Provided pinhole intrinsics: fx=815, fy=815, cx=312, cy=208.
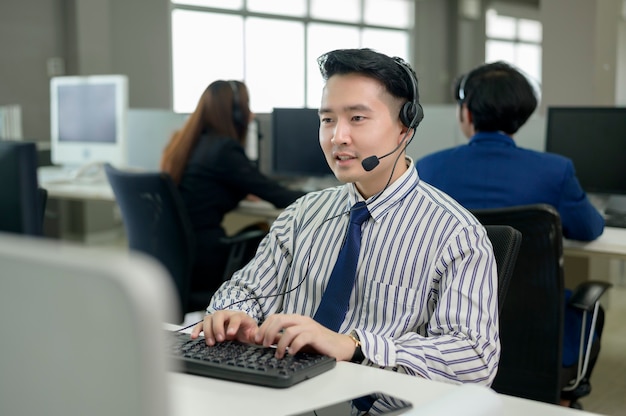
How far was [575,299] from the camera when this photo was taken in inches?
85.0

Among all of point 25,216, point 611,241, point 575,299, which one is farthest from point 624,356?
point 25,216

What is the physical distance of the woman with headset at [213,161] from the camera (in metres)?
3.33

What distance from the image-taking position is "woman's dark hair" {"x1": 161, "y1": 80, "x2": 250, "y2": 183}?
336cm

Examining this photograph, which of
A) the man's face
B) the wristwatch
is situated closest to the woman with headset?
the man's face

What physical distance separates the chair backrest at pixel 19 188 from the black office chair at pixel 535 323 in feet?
3.99

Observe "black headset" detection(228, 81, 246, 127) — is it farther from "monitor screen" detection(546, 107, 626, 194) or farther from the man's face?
the man's face

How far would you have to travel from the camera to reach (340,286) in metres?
1.48

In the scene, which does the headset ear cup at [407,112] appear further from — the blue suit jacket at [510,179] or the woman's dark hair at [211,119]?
the woman's dark hair at [211,119]

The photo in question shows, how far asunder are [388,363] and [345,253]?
28 cm

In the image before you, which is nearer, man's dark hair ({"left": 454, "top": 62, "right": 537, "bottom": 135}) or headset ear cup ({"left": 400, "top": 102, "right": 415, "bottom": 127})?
headset ear cup ({"left": 400, "top": 102, "right": 415, "bottom": 127})

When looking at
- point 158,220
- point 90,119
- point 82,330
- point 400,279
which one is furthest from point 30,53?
point 82,330

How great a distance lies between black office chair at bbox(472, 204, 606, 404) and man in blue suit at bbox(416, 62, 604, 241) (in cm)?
38

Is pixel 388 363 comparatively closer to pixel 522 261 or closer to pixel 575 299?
pixel 522 261

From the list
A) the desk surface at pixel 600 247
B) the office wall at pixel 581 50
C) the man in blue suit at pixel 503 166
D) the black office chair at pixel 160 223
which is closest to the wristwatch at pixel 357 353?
the man in blue suit at pixel 503 166
